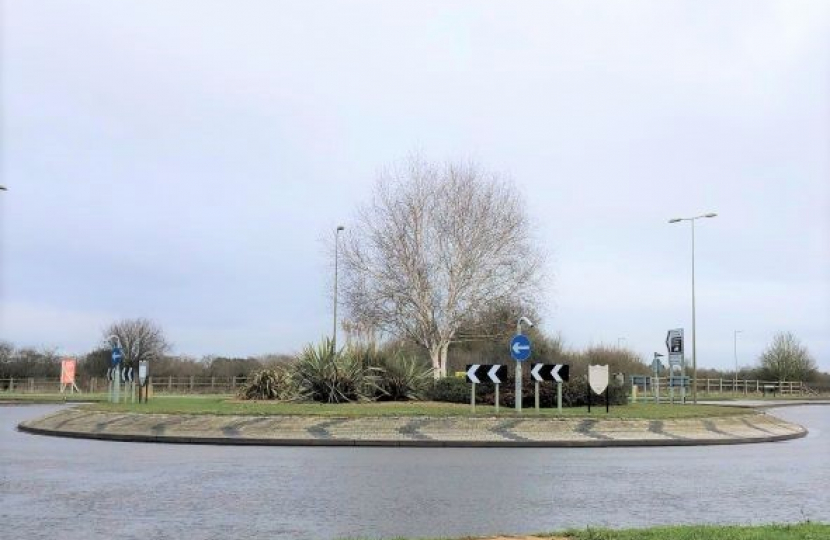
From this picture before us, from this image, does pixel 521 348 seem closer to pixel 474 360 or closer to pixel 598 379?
pixel 598 379

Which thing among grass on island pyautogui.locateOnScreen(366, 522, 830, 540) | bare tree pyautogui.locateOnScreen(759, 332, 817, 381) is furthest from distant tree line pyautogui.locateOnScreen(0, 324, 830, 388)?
grass on island pyautogui.locateOnScreen(366, 522, 830, 540)

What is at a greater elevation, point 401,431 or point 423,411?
point 423,411

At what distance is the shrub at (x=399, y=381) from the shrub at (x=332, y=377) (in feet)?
1.27

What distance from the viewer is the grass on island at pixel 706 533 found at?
7.33 m

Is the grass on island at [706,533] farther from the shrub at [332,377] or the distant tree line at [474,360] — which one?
the distant tree line at [474,360]

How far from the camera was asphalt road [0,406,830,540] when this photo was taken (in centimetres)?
902

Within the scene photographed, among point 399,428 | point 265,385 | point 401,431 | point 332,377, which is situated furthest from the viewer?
point 265,385

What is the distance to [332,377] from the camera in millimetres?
28141

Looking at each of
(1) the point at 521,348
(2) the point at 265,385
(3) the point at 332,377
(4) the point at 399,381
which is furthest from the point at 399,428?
(2) the point at 265,385

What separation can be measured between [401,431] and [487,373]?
3.91 metres

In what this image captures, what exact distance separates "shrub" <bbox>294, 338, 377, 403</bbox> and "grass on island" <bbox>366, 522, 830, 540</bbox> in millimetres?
20682

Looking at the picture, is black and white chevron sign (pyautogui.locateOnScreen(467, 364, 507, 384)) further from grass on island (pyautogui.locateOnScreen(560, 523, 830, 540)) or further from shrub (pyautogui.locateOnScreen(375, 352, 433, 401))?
grass on island (pyautogui.locateOnScreen(560, 523, 830, 540))

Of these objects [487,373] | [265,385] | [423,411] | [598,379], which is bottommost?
[423,411]

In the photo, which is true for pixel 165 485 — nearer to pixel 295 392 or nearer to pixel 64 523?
pixel 64 523
